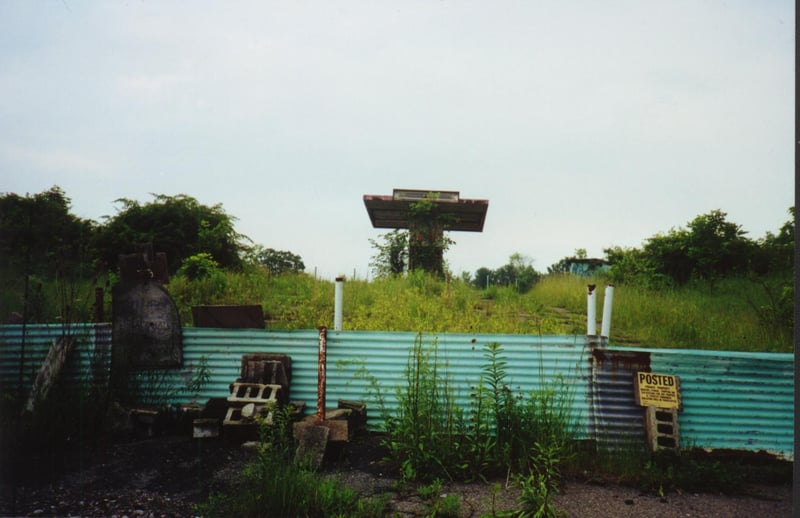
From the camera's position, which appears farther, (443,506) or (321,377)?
(321,377)

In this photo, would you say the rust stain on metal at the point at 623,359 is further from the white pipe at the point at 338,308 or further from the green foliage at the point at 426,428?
the white pipe at the point at 338,308

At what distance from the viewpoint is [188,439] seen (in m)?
5.04

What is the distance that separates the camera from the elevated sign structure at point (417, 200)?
10609 mm

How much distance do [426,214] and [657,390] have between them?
21.0 feet

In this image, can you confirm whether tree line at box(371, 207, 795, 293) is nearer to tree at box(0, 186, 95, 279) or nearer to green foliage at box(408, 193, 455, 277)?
green foliage at box(408, 193, 455, 277)

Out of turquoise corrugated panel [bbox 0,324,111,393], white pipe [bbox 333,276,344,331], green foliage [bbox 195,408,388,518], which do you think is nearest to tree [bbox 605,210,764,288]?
white pipe [bbox 333,276,344,331]

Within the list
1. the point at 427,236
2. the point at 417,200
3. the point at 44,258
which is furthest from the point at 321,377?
the point at 417,200

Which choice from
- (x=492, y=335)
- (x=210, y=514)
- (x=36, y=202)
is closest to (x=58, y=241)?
(x=36, y=202)

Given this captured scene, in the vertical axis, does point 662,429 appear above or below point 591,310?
below

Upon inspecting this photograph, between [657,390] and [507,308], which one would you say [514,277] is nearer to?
[507,308]

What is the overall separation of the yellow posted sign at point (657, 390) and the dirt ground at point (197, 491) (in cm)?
89

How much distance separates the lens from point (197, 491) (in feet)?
12.9

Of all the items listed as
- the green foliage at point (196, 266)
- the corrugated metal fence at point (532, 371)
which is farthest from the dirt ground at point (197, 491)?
the green foliage at point (196, 266)

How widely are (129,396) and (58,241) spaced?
4.50 meters
